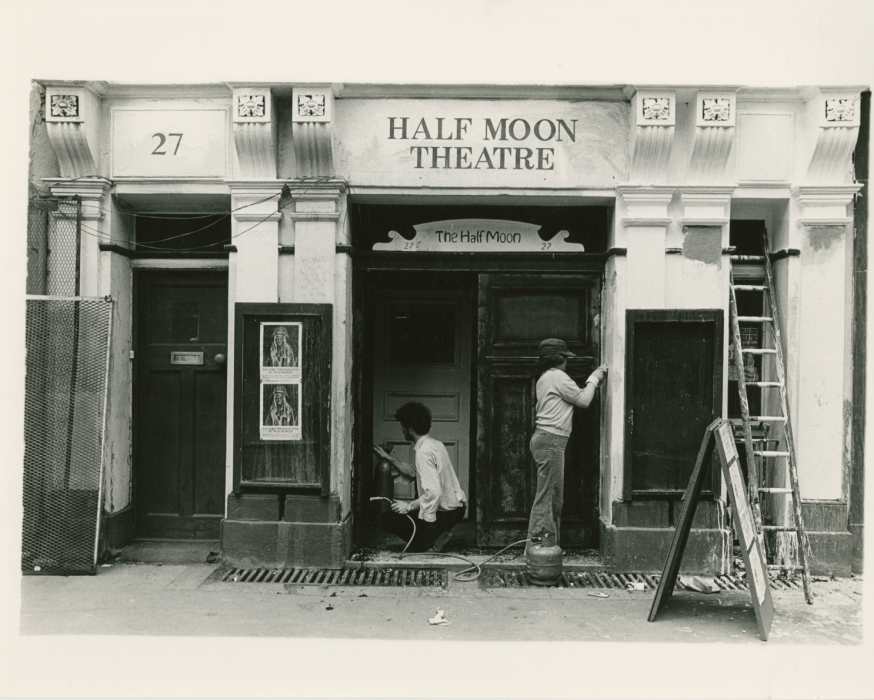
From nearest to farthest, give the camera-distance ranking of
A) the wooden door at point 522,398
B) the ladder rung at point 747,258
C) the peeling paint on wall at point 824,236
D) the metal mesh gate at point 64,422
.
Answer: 1. the metal mesh gate at point 64,422
2. the peeling paint on wall at point 824,236
3. the ladder rung at point 747,258
4. the wooden door at point 522,398

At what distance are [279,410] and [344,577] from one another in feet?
4.95

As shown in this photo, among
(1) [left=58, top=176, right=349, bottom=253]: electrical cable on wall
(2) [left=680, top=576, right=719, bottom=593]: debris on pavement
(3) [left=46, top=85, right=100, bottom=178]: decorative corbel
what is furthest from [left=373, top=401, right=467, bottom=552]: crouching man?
(3) [left=46, top=85, right=100, bottom=178]: decorative corbel

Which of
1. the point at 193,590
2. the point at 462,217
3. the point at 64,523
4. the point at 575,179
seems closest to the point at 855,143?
the point at 575,179

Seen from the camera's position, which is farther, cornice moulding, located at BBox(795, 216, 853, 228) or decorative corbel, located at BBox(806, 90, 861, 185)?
cornice moulding, located at BBox(795, 216, 853, 228)

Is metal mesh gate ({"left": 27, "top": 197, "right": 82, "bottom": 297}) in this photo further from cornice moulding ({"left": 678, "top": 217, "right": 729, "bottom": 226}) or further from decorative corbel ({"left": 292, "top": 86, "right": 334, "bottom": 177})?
cornice moulding ({"left": 678, "top": 217, "right": 729, "bottom": 226})

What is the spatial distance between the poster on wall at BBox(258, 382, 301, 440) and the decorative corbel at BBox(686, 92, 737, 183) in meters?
3.96

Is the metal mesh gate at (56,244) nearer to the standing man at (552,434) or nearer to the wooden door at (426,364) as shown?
the wooden door at (426,364)

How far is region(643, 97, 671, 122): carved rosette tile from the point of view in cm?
634

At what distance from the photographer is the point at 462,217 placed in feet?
23.2

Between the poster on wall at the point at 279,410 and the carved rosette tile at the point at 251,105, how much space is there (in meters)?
2.28

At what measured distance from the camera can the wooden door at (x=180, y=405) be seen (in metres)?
7.18

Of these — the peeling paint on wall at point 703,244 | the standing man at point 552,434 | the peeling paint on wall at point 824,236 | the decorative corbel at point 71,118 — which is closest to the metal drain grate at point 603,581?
the standing man at point 552,434

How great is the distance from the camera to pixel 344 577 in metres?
6.39

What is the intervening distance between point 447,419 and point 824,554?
12.8 feet
